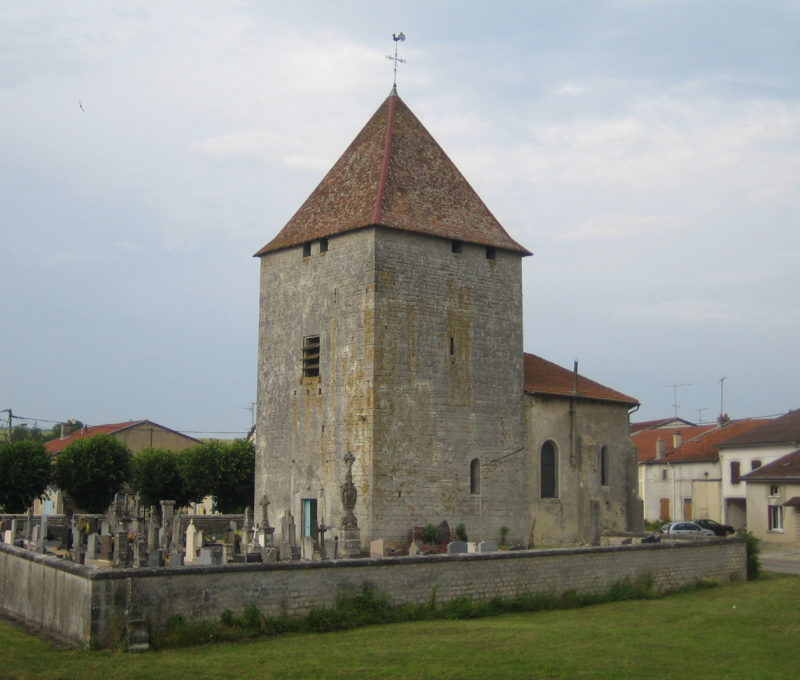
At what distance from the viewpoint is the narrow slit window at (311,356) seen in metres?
28.1

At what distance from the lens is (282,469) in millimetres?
28609

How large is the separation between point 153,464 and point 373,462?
19048mm

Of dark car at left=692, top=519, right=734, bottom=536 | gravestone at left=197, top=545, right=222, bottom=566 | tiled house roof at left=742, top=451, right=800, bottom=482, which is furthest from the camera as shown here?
tiled house roof at left=742, top=451, right=800, bottom=482

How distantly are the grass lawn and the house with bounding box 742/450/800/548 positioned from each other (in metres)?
16.6

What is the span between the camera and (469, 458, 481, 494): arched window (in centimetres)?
2773

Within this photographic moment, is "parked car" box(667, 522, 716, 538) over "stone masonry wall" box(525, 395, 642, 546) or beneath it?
beneath

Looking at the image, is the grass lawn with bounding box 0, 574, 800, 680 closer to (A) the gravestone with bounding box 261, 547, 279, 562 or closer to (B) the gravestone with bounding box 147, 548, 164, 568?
(B) the gravestone with bounding box 147, 548, 164, 568

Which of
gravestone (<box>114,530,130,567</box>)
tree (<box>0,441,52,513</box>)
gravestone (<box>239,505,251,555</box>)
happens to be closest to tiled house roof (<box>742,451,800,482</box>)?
gravestone (<box>239,505,251,555</box>)

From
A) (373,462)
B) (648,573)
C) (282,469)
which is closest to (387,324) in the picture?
(373,462)

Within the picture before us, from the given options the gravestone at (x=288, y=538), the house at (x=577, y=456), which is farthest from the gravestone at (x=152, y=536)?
the house at (x=577, y=456)

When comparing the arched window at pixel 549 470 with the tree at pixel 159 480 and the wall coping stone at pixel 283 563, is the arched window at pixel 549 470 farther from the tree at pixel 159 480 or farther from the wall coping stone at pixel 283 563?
the tree at pixel 159 480

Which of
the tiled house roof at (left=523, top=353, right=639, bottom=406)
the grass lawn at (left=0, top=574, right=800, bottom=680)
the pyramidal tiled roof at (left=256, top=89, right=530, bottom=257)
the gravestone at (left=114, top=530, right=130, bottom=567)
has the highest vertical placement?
the pyramidal tiled roof at (left=256, top=89, right=530, bottom=257)

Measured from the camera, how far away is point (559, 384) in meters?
30.8

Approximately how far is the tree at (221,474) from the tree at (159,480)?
0.86 meters
